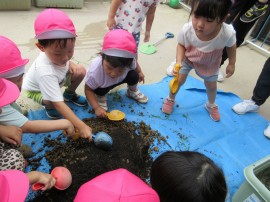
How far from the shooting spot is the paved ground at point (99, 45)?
2.38 metres

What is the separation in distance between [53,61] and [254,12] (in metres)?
1.65

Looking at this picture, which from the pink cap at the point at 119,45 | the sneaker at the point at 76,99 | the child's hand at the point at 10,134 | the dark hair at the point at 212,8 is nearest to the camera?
the child's hand at the point at 10,134

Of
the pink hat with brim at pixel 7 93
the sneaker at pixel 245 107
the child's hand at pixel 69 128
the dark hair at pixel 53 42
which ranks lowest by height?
the sneaker at pixel 245 107

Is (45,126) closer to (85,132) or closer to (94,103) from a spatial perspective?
(85,132)

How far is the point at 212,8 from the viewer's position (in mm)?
1300

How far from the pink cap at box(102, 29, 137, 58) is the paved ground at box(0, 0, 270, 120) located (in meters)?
0.67

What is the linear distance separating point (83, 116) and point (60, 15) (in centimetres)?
71

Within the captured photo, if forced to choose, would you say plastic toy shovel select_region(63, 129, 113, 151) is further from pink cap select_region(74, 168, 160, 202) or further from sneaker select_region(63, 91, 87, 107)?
pink cap select_region(74, 168, 160, 202)

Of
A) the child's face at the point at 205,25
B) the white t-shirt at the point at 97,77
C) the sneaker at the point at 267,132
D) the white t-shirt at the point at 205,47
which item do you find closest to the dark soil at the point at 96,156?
the white t-shirt at the point at 97,77

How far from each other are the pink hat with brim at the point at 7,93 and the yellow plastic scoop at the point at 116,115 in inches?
29.7

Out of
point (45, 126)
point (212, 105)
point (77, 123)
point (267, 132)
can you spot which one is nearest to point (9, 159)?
point (45, 126)

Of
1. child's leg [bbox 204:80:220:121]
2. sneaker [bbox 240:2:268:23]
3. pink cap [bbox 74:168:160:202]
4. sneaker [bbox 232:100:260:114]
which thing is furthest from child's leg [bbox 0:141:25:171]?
sneaker [bbox 240:2:268:23]

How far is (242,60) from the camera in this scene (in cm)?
291

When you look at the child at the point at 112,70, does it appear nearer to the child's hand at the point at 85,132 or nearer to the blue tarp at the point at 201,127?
the blue tarp at the point at 201,127
